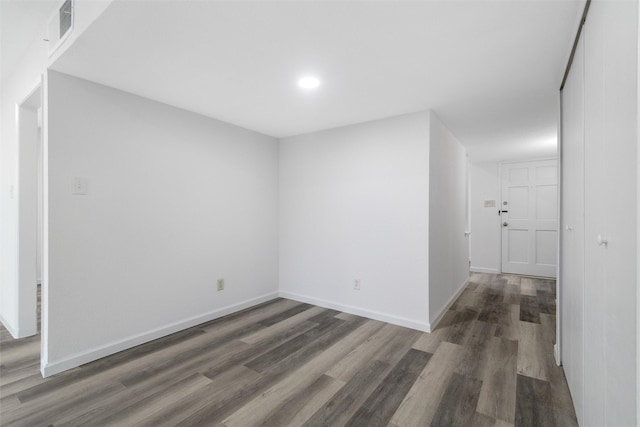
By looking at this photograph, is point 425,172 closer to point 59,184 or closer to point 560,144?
point 560,144

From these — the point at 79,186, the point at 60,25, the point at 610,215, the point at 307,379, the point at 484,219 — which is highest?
the point at 60,25

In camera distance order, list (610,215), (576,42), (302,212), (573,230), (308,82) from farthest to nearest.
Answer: (302,212) < (308,82) < (573,230) < (576,42) < (610,215)

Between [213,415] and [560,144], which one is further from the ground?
[560,144]

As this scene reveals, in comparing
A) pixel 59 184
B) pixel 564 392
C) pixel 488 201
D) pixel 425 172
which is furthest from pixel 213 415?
pixel 488 201

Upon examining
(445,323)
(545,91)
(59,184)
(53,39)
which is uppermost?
(53,39)

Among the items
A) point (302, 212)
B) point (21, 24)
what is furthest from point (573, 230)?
point (21, 24)

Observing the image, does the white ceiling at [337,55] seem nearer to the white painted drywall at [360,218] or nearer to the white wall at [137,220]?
the white wall at [137,220]

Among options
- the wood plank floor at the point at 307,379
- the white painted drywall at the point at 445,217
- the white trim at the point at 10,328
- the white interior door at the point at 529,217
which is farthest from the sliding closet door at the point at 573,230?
the white trim at the point at 10,328

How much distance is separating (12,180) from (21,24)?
141 centimetres

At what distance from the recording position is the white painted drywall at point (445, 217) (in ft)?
9.78

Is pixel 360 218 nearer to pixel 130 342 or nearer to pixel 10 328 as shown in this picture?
pixel 130 342

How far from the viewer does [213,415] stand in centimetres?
167

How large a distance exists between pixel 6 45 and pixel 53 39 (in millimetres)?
845

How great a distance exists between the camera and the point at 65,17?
72.7 inches
